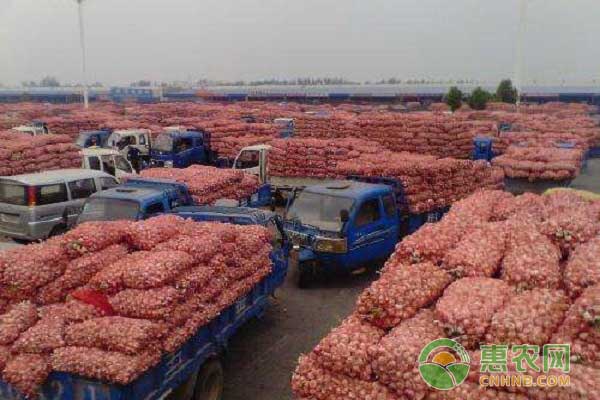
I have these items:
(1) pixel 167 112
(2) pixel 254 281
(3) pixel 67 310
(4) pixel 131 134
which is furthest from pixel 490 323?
(1) pixel 167 112

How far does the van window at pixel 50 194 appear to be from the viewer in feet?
48.8

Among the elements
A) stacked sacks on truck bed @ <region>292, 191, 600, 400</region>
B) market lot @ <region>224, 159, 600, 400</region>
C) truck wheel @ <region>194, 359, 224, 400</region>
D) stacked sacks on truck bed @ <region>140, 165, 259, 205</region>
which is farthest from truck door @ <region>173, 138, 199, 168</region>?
stacked sacks on truck bed @ <region>292, 191, 600, 400</region>

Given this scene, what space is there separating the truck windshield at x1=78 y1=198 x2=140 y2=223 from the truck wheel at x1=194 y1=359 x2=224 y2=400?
5221 mm

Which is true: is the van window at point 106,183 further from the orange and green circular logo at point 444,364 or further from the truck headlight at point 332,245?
the orange and green circular logo at point 444,364

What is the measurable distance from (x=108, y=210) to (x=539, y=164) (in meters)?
18.8

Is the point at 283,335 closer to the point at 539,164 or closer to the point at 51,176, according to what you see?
the point at 51,176

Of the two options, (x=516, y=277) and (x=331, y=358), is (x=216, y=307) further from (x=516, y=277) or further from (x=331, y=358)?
(x=516, y=277)

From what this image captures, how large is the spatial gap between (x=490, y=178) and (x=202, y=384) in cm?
1578

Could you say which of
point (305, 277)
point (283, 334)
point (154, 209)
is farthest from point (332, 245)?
point (154, 209)

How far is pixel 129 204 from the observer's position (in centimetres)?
1260

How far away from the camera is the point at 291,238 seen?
13641mm

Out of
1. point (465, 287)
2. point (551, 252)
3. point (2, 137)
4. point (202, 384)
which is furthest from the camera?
point (2, 137)

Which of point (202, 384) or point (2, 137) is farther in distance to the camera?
A: point (2, 137)

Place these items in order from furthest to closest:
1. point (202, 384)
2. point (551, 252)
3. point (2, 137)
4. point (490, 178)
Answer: point (2, 137) → point (490, 178) → point (202, 384) → point (551, 252)
